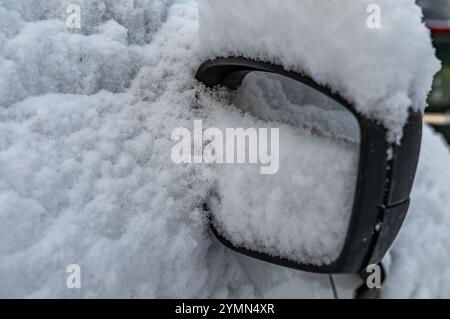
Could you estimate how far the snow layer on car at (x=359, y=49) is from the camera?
0.67 meters

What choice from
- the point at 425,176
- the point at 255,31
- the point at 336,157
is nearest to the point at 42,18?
the point at 255,31

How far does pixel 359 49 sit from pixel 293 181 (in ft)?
0.75

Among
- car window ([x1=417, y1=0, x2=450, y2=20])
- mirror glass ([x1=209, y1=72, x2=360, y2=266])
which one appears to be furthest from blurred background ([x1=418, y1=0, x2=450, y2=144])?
mirror glass ([x1=209, y1=72, x2=360, y2=266])

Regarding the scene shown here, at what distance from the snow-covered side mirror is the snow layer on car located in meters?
0.02

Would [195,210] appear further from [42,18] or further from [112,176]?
[42,18]

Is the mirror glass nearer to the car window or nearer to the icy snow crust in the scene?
the icy snow crust

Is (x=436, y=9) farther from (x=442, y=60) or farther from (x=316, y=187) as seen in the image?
(x=316, y=187)

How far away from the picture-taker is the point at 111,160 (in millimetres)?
806

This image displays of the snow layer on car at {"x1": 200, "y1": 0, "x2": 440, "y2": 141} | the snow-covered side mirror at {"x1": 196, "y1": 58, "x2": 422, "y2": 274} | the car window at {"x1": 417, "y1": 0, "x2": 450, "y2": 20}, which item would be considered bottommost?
the snow-covered side mirror at {"x1": 196, "y1": 58, "x2": 422, "y2": 274}

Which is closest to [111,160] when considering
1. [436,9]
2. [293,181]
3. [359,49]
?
[293,181]

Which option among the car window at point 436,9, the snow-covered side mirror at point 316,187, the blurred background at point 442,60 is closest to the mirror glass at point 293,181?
the snow-covered side mirror at point 316,187

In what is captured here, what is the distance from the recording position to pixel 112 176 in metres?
0.80

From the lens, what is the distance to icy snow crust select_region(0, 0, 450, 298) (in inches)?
28.3

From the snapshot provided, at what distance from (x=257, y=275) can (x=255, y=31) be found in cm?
47
